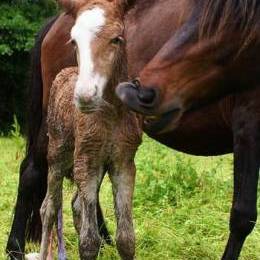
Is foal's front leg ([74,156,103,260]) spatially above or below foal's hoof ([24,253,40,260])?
above

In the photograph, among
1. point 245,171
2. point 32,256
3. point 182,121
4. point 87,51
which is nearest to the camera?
point 87,51

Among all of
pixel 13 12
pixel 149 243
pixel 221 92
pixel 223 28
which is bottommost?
pixel 149 243

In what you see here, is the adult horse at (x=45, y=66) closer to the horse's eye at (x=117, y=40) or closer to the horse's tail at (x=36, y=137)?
the horse's tail at (x=36, y=137)

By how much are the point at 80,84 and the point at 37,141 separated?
6.66 ft

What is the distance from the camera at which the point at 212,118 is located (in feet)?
12.8

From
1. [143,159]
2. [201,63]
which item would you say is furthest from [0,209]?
[201,63]

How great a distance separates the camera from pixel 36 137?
455cm

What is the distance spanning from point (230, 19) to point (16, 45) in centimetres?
973

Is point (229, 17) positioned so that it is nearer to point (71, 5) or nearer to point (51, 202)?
point (71, 5)

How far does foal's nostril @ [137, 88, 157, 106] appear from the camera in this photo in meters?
2.69

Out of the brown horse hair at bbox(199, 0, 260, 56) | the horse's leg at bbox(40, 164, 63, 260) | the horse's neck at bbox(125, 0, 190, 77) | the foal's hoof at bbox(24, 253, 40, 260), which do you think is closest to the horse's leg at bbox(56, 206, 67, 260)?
the foal's hoof at bbox(24, 253, 40, 260)

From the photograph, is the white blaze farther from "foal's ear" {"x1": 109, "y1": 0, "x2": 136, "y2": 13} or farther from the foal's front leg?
the foal's front leg

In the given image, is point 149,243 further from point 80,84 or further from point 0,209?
point 80,84

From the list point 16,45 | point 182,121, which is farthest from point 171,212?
point 16,45
